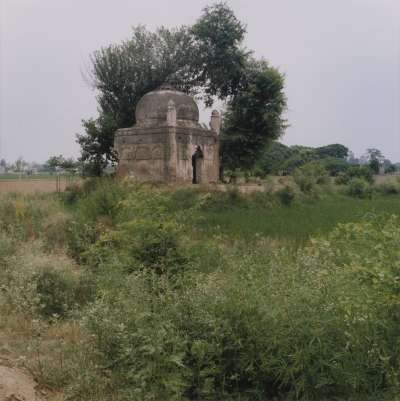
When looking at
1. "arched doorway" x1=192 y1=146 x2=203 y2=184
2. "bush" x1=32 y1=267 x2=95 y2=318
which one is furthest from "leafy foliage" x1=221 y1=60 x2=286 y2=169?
"bush" x1=32 y1=267 x2=95 y2=318

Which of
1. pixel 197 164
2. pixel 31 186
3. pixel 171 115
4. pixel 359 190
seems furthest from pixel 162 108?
pixel 359 190

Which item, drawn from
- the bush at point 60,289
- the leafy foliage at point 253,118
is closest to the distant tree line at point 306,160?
the leafy foliage at point 253,118

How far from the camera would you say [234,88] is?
A: 28984 millimetres

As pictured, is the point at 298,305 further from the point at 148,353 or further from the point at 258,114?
the point at 258,114

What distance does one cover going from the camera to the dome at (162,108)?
70.3 feet

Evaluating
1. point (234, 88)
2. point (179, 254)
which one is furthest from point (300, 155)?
point (179, 254)

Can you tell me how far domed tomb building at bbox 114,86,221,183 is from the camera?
19656mm

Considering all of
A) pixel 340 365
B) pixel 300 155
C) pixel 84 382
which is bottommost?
pixel 84 382

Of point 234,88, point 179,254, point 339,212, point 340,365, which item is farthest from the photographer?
point 234,88

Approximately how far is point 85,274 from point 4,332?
157cm

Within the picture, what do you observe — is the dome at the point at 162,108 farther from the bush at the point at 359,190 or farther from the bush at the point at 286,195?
the bush at the point at 359,190

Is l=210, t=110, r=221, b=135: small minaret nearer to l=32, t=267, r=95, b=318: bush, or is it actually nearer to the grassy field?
the grassy field

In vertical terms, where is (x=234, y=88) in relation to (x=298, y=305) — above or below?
above

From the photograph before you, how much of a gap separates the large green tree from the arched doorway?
17.4 ft
